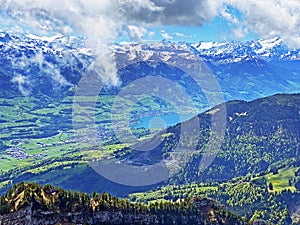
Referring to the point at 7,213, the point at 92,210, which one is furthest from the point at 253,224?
the point at 7,213

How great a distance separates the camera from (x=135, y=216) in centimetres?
10200

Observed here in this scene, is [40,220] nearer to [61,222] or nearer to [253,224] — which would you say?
[61,222]

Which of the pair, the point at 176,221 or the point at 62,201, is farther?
the point at 176,221

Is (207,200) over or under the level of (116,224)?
over

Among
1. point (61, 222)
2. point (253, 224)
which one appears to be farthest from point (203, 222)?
point (61, 222)

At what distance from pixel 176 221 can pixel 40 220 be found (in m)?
39.0

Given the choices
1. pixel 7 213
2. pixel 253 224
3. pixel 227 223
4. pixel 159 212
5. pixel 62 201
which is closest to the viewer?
pixel 7 213

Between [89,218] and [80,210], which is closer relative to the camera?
[80,210]

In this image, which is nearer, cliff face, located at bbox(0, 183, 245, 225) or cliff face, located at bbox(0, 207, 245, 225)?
cliff face, located at bbox(0, 207, 245, 225)

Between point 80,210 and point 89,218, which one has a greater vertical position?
point 80,210

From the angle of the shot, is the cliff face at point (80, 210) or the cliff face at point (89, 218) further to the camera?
the cliff face at point (80, 210)

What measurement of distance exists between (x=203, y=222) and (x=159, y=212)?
38.9 ft

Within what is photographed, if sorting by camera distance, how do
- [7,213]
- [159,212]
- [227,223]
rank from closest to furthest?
[7,213] < [159,212] < [227,223]

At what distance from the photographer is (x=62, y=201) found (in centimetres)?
8981
